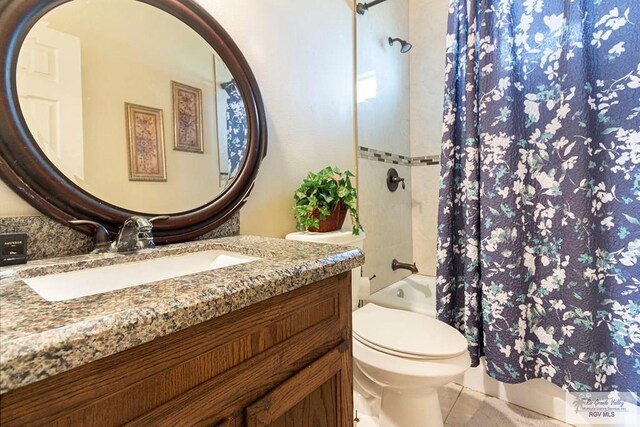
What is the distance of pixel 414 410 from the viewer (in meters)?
1.04

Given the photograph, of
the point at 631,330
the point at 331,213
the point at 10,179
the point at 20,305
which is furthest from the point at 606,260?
the point at 10,179

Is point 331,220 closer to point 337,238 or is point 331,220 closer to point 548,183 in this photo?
point 337,238

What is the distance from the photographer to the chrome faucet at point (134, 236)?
0.77 metres

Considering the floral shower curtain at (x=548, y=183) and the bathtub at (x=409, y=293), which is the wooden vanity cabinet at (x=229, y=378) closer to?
the floral shower curtain at (x=548, y=183)

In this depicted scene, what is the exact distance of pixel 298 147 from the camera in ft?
4.51

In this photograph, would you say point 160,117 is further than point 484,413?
No

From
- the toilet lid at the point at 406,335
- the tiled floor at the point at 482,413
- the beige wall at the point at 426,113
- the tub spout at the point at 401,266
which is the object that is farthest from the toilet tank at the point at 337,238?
the beige wall at the point at 426,113

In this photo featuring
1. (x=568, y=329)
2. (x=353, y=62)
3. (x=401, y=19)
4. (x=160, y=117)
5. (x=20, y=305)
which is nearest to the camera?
(x=20, y=305)

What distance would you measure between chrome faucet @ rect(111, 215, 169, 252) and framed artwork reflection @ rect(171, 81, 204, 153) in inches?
10.9

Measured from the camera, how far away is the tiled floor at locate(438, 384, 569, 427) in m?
1.30

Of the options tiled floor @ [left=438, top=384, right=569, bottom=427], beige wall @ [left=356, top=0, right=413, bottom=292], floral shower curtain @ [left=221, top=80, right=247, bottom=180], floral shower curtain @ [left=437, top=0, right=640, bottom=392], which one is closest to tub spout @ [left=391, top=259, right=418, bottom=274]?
beige wall @ [left=356, top=0, right=413, bottom=292]

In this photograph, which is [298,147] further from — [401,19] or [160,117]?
[401,19]

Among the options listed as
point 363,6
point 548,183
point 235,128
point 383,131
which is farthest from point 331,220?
point 363,6

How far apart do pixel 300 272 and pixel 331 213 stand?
70 cm
